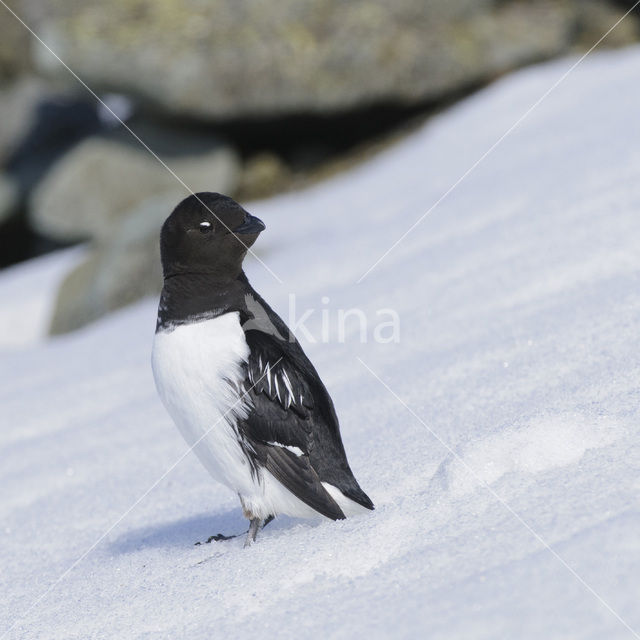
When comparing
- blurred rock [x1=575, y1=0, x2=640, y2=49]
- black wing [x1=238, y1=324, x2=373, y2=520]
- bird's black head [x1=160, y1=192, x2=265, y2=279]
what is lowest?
blurred rock [x1=575, y1=0, x2=640, y2=49]

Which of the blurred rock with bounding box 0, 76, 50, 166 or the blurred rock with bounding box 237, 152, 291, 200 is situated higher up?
the blurred rock with bounding box 0, 76, 50, 166

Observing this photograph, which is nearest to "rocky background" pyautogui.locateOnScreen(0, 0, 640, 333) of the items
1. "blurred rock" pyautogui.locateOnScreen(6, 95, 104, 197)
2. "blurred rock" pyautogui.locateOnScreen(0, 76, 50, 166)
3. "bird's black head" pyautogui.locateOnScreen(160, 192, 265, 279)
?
"blurred rock" pyautogui.locateOnScreen(6, 95, 104, 197)

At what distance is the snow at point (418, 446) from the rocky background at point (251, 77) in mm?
2390

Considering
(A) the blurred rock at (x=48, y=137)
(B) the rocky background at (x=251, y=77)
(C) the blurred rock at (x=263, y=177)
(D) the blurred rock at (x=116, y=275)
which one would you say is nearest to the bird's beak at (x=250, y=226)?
(D) the blurred rock at (x=116, y=275)

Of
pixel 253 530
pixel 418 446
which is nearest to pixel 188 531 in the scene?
pixel 253 530

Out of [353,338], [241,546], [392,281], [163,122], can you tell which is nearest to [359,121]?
[163,122]

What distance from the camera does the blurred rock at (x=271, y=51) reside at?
9438 mm

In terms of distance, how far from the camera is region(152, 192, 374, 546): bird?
3.00 metres

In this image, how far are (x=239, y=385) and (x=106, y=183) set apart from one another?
7995mm

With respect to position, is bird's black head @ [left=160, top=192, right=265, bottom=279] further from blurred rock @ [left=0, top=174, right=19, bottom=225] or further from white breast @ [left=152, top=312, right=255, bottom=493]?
blurred rock @ [left=0, top=174, right=19, bottom=225]

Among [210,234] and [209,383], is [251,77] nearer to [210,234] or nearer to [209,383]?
[210,234]

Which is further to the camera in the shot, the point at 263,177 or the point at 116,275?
the point at 263,177

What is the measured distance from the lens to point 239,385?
9.85ft

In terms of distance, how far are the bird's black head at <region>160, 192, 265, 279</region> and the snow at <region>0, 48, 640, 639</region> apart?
901mm
